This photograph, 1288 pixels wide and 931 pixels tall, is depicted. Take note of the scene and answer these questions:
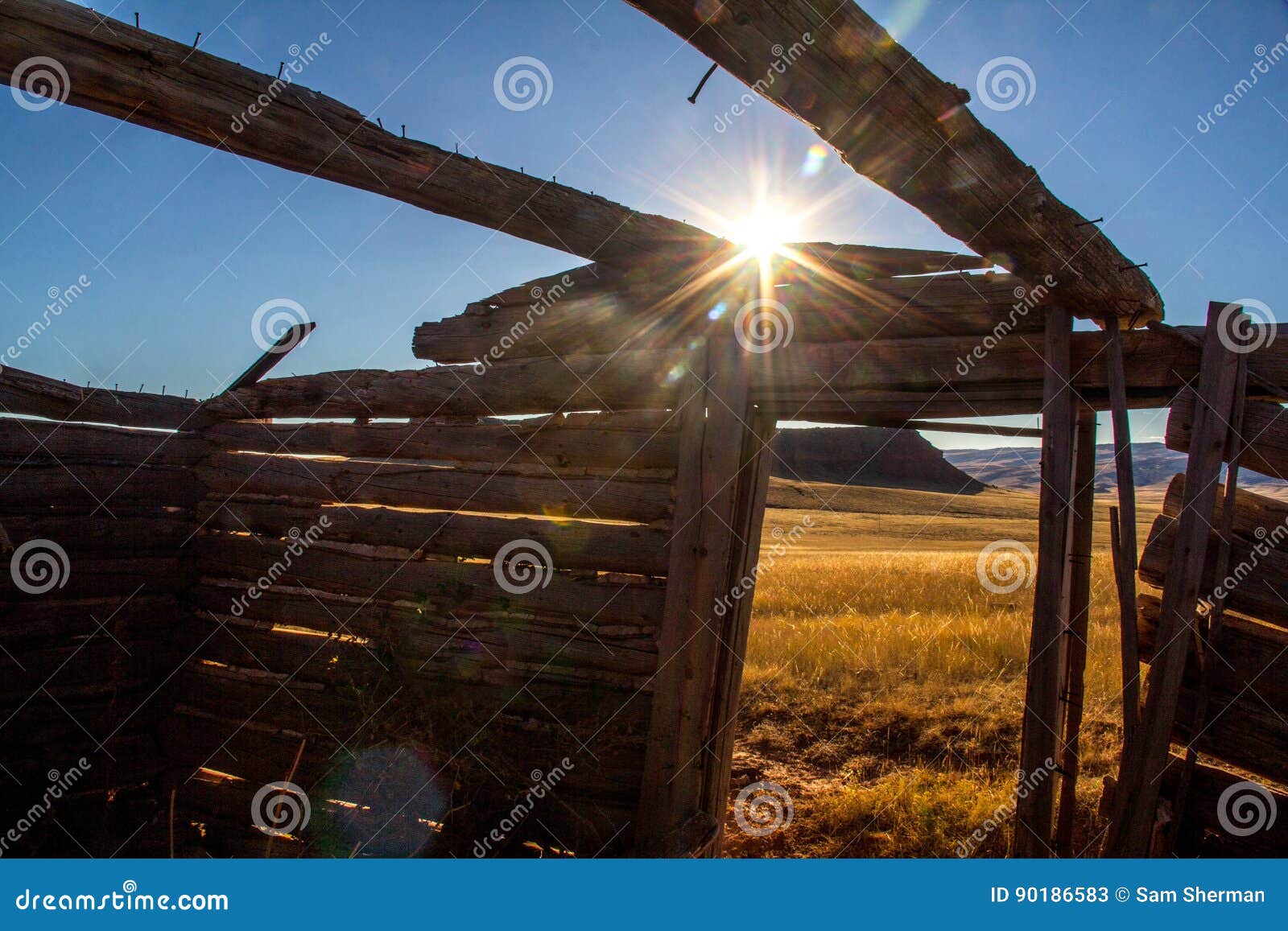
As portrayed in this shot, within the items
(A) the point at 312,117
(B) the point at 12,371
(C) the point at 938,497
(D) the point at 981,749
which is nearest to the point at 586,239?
(A) the point at 312,117

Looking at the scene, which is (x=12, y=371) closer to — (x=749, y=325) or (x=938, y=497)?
(x=749, y=325)

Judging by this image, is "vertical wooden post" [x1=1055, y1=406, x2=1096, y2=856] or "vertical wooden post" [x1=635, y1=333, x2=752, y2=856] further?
"vertical wooden post" [x1=1055, y1=406, x2=1096, y2=856]

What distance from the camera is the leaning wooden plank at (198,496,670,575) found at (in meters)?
3.83

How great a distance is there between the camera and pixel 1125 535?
3295 mm

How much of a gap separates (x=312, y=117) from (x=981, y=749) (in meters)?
5.84

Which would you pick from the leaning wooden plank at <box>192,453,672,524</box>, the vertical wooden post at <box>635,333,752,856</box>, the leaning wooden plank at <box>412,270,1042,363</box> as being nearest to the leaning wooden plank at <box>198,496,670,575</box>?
the leaning wooden plank at <box>192,453,672,524</box>

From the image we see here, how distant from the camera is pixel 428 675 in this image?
13.4ft

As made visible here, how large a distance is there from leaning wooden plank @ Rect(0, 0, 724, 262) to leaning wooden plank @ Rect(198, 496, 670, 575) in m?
1.50

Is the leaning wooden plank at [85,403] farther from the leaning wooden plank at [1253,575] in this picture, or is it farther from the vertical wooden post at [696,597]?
the leaning wooden plank at [1253,575]

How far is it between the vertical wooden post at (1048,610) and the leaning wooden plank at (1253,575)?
1.44ft

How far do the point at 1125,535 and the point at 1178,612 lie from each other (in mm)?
395

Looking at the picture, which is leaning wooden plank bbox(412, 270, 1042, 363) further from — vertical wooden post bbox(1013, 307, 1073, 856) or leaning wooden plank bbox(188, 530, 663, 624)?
leaning wooden plank bbox(188, 530, 663, 624)

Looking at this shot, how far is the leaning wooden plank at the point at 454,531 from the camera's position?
12.6 feet

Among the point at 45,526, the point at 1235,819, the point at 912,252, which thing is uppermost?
the point at 912,252
